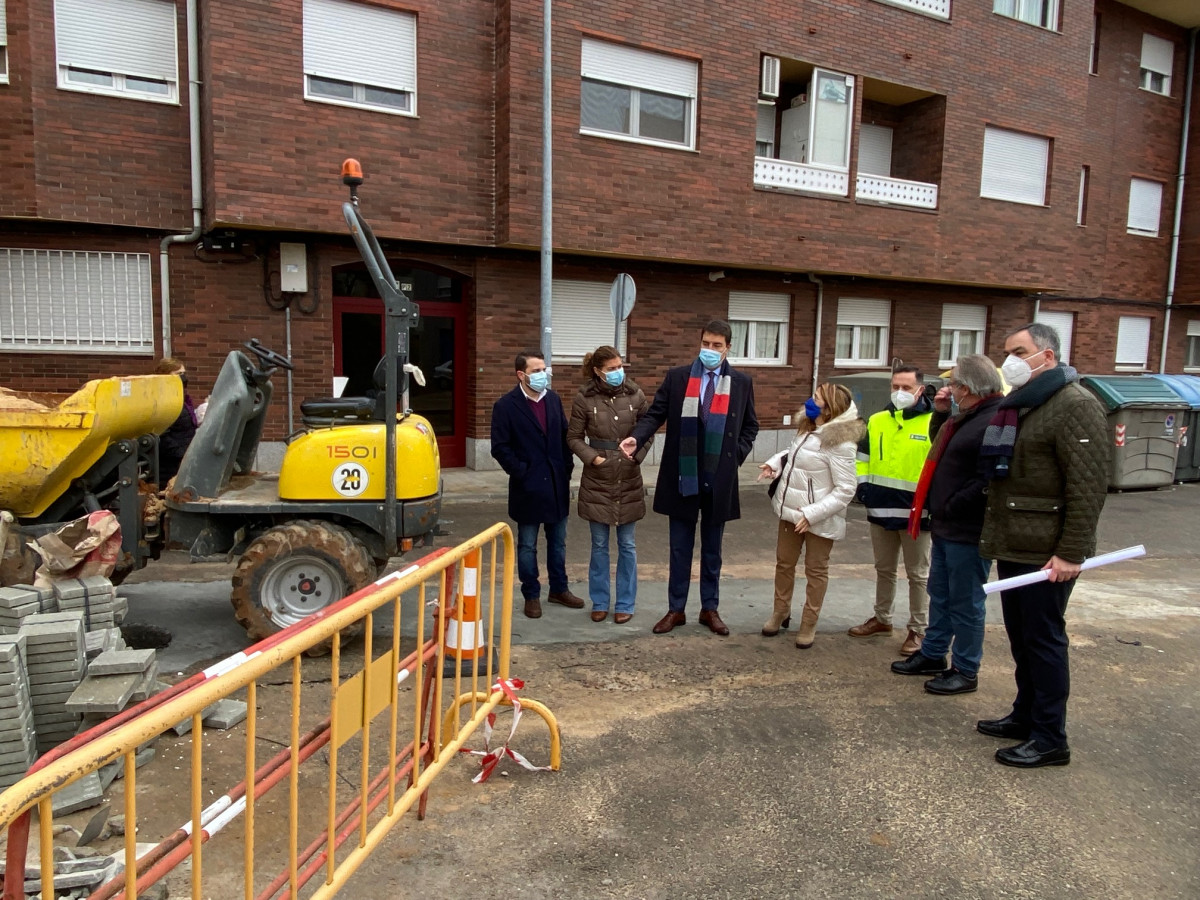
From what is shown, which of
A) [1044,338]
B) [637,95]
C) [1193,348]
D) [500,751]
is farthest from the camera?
[1193,348]

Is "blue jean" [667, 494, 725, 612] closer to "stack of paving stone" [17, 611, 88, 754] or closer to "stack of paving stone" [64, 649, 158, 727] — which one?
"stack of paving stone" [64, 649, 158, 727]

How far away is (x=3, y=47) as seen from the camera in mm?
10195

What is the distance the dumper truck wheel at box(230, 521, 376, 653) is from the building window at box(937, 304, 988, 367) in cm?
1515

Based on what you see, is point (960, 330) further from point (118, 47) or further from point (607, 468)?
point (118, 47)

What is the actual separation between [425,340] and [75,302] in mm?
4591

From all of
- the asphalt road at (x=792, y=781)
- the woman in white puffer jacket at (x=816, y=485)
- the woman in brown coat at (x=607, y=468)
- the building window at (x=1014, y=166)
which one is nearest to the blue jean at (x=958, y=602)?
the asphalt road at (x=792, y=781)

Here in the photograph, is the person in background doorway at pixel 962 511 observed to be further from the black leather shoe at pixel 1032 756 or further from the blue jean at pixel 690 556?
the blue jean at pixel 690 556

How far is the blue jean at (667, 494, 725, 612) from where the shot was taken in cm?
548

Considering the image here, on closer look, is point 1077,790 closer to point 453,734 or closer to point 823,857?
point 823,857

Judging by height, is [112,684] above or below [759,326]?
below

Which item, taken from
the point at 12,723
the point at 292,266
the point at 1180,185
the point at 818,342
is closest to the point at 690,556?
the point at 12,723

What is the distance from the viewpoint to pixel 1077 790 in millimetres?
3664

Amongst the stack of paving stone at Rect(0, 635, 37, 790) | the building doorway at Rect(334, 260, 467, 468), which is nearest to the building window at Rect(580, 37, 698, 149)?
the building doorway at Rect(334, 260, 467, 468)

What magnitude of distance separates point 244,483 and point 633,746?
3.21m
